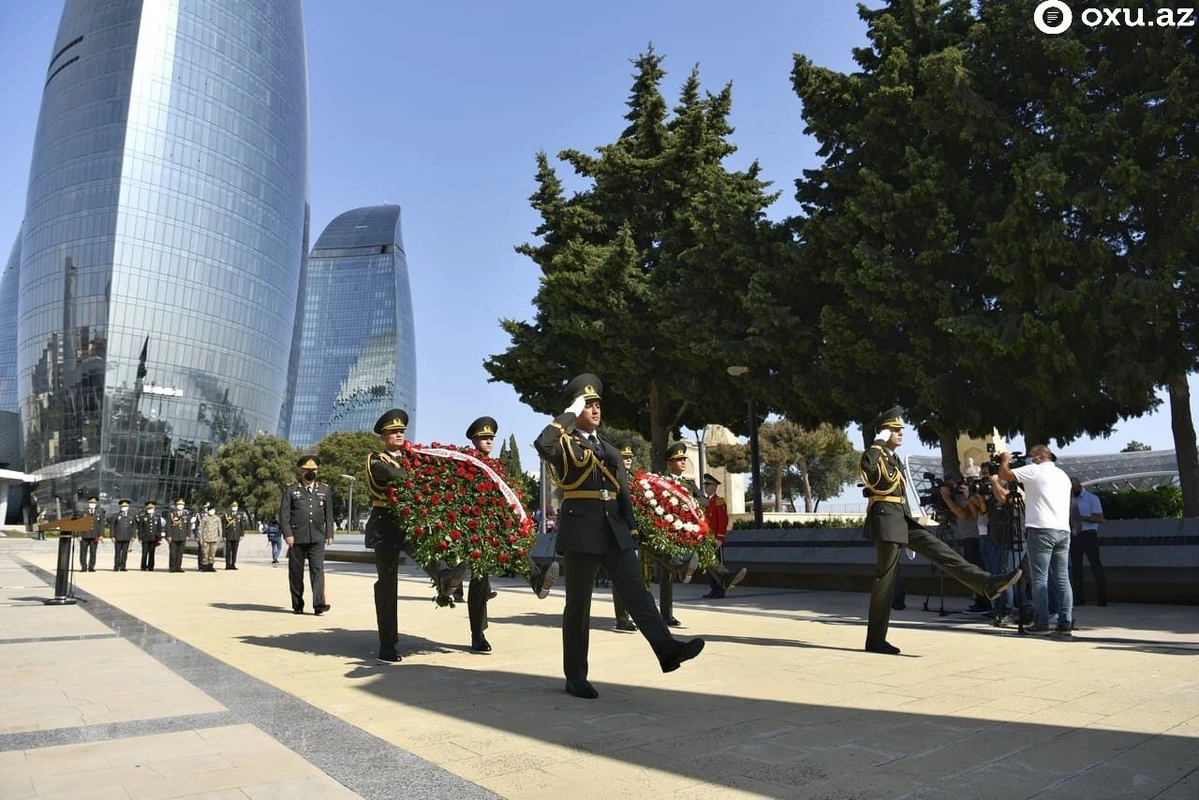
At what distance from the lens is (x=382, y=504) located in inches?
307

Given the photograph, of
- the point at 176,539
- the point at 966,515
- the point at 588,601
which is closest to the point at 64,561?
the point at 588,601

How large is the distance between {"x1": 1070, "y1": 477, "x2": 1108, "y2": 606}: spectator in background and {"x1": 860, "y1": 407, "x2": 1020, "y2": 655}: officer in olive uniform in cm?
485

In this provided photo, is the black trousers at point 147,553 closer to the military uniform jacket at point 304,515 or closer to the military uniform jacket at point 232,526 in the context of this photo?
the military uniform jacket at point 232,526

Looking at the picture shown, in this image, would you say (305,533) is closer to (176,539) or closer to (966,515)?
(966,515)

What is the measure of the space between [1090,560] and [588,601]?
8.97 m

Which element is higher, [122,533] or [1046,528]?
[1046,528]

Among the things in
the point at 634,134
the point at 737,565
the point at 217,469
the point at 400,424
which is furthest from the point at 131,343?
the point at 400,424

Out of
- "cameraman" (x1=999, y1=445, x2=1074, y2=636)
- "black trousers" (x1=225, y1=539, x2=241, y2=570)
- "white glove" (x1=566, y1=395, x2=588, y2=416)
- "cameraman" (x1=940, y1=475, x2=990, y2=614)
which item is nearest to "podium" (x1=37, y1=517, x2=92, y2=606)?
"white glove" (x1=566, y1=395, x2=588, y2=416)

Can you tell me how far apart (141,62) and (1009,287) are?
101427 mm

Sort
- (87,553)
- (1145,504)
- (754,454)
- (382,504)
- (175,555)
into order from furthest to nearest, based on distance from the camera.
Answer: (175,555) < (87,553) < (754,454) < (1145,504) < (382,504)

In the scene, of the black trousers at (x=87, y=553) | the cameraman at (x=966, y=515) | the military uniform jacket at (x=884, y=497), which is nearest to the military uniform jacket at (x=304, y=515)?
the military uniform jacket at (x=884, y=497)

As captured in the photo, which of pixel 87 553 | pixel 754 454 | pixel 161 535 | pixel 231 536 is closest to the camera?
pixel 754 454

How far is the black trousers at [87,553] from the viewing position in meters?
24.5

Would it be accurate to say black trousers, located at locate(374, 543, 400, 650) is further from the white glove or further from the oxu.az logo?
the oxu.az logo
